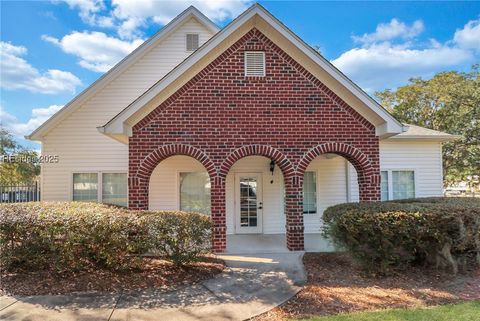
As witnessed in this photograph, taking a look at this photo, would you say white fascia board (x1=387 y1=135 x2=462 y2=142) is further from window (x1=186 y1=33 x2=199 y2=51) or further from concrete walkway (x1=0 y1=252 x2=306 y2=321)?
window (x1=186 y1=33 x2=199 y2=51)

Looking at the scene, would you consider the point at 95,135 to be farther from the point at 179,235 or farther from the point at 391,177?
the point at 391,177

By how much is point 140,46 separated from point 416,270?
11387 mm

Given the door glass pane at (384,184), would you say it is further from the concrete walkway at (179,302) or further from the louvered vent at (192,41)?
the louvered vent at (192,41)

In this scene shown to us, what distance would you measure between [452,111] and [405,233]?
Answer: 1840cm

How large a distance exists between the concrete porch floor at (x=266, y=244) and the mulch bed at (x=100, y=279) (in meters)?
1.82

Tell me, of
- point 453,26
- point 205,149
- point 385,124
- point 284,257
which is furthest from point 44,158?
point 453,26

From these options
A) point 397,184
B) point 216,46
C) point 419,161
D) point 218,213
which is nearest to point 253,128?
point 216,46

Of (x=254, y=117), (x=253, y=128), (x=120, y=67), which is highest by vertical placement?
(x=120, y=67)

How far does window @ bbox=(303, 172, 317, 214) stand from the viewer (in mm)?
11922

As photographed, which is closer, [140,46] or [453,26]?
[140,46]

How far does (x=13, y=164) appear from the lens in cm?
2108

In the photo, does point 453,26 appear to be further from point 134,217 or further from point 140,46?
point 134,217

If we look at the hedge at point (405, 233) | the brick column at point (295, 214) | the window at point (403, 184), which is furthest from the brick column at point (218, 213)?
the window at point (403, 184)

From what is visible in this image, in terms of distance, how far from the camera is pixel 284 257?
788 centimetres
